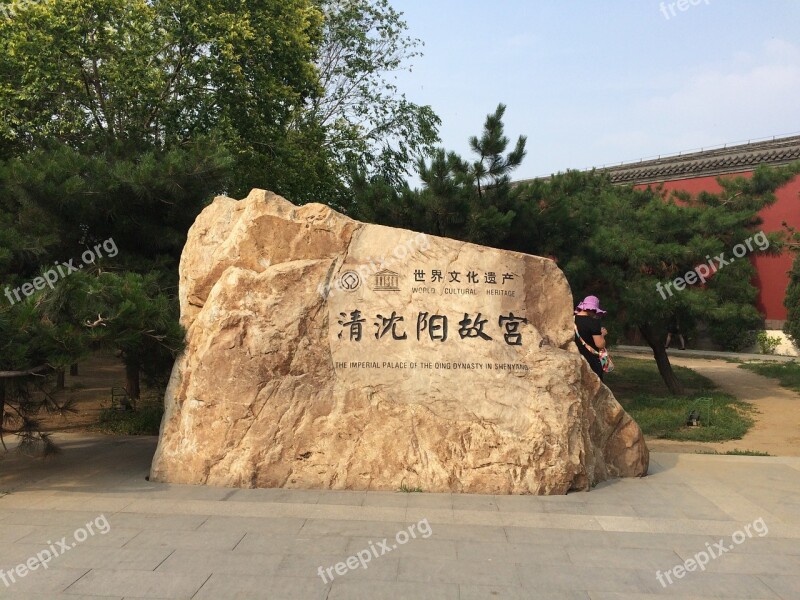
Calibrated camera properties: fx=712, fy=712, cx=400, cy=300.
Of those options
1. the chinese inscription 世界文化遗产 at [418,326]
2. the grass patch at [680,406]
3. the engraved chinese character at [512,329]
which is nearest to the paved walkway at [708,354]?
the grass patch at [680,406]

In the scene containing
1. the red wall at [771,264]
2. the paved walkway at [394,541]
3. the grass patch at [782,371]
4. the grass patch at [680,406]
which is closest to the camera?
the paved walkway at [394,541]

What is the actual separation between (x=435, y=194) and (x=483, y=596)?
575 centimetres

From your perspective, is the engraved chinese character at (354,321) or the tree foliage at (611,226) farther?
the tree foliage at (611,226)

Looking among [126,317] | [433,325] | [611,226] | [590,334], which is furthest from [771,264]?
[126,317]

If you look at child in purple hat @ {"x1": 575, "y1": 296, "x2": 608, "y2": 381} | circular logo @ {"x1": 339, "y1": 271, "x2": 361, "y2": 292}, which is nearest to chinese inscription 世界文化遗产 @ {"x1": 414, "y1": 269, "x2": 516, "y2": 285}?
circular logo @ {"x1": 339, "y1": 271, "x2": 361, "y2": 292}

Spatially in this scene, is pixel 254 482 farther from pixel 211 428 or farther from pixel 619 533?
pixel 619 533

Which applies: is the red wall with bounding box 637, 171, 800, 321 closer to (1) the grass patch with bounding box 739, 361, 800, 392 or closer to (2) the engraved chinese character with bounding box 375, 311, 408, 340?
(1) the grass patch with bounding box 739, 361, 800, 392

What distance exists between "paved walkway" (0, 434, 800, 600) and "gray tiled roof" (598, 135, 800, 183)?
12723 mm

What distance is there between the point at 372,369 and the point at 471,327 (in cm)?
80

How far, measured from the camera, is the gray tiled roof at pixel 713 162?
16.0 m

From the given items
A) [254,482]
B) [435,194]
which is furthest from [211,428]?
[435,194]

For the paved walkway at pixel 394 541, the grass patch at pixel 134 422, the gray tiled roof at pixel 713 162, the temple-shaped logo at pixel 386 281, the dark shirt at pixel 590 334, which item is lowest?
the paved walkway at pixel 394 541

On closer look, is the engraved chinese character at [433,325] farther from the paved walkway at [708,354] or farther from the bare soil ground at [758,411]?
the paved walkway at [708,354]

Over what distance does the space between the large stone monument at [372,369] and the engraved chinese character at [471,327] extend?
0.4 inches
